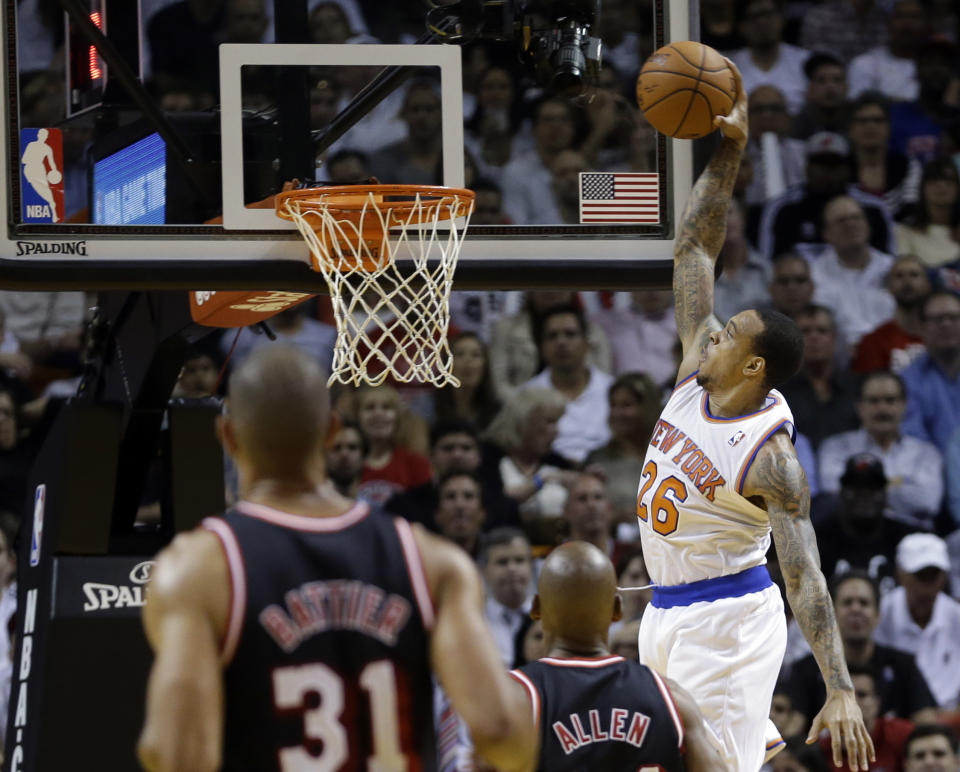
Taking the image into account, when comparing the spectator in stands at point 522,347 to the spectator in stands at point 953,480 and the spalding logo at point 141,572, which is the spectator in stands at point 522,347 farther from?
the spalding logo at point 141,572

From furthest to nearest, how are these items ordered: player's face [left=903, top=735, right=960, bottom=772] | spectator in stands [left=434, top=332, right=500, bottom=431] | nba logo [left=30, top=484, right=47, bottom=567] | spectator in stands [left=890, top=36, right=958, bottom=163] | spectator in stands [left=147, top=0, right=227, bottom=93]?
spectator in stands [left=890, top=36, right=958, bottom=163] < spectator in stands [left=147, top=0, right=227, bottom=93] < spectator in stands [left=434, top=332, right=500, bottom=431] < player's face [left=903, top=735, right=960, bottom=772] < nba logo [left=30, top=484, right=47, bottom=567]

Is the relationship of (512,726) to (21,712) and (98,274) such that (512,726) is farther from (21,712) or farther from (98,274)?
(21,712)

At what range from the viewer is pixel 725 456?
494 centimetres

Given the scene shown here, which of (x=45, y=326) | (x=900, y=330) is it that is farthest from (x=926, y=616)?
(x=45, y=326)

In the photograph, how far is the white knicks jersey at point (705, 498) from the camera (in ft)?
16.2

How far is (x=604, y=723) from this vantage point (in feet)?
11.4

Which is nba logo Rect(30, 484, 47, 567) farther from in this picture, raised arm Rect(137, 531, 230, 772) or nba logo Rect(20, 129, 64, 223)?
raised arm Rect(137, 531, 230, 772)

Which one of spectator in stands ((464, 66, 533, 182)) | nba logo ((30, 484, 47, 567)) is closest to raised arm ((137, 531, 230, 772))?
nba logo ((30, 484, 47, 567))

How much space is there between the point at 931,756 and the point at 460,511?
261 centimetres

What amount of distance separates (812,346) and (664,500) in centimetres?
399

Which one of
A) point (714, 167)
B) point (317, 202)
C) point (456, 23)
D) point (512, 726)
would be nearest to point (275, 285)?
point (317, 202)

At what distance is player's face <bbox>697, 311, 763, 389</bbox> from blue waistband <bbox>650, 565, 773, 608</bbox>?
2.07 ft

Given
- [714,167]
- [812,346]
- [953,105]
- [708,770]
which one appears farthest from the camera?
[953,105]

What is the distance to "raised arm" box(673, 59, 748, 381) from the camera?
525 centimetres
